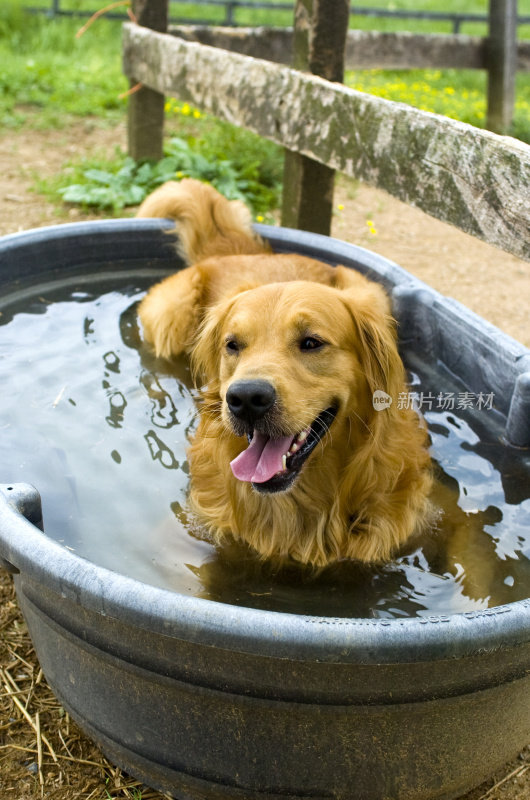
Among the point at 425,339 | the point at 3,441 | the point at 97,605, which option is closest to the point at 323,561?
the point at 97,605

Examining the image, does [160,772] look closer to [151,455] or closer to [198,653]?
[198,653]

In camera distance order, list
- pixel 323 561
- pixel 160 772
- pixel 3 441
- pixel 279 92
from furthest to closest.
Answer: pixel 279 92
pixel 3 441
pixel 323 561
pixel 160 772

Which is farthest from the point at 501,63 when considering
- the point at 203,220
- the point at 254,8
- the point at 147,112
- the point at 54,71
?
the point at 203,220

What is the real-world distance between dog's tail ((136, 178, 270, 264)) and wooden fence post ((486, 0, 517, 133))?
6091mm

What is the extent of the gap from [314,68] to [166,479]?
269 cm

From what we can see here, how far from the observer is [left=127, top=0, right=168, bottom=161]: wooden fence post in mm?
6449

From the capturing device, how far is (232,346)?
289 centimetres

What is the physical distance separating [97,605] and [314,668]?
0.54 metres

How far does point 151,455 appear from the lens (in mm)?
3408

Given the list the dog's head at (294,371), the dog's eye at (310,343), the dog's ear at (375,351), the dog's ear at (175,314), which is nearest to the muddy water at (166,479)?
the dog's ear at (175,314)

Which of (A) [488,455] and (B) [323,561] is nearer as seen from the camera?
(B) [323,561]

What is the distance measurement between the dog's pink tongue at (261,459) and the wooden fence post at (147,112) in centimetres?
487

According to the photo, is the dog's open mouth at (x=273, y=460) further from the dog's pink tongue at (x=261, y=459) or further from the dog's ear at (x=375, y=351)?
the dog's ear at (x=375, y=351)

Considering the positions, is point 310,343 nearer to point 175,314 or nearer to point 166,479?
point 166,479
